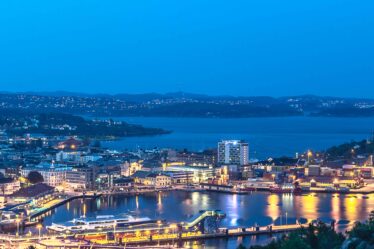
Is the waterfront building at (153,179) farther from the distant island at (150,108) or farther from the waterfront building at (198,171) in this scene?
the distant island at (150,108)

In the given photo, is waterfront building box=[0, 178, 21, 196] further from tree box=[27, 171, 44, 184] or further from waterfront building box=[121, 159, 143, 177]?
waterfront building box=[121, 159, 143, 177]

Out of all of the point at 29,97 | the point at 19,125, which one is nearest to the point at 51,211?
the point at 19,125

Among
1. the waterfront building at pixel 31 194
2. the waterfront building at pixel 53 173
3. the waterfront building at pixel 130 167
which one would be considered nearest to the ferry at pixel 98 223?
the waterfront building at pixel 31 194

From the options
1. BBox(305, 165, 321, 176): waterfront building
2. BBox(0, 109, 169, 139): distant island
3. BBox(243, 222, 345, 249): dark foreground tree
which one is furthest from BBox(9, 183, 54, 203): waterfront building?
BBox(0, 109, 169, 139): distant island

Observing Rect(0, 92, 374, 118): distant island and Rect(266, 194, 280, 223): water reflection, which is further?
Rect(0, 92, 374, 118): distant island

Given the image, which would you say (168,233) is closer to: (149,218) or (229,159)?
(149,218)

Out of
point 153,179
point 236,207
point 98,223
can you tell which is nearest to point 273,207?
point 236,207

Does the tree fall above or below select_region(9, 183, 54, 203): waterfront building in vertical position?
above
